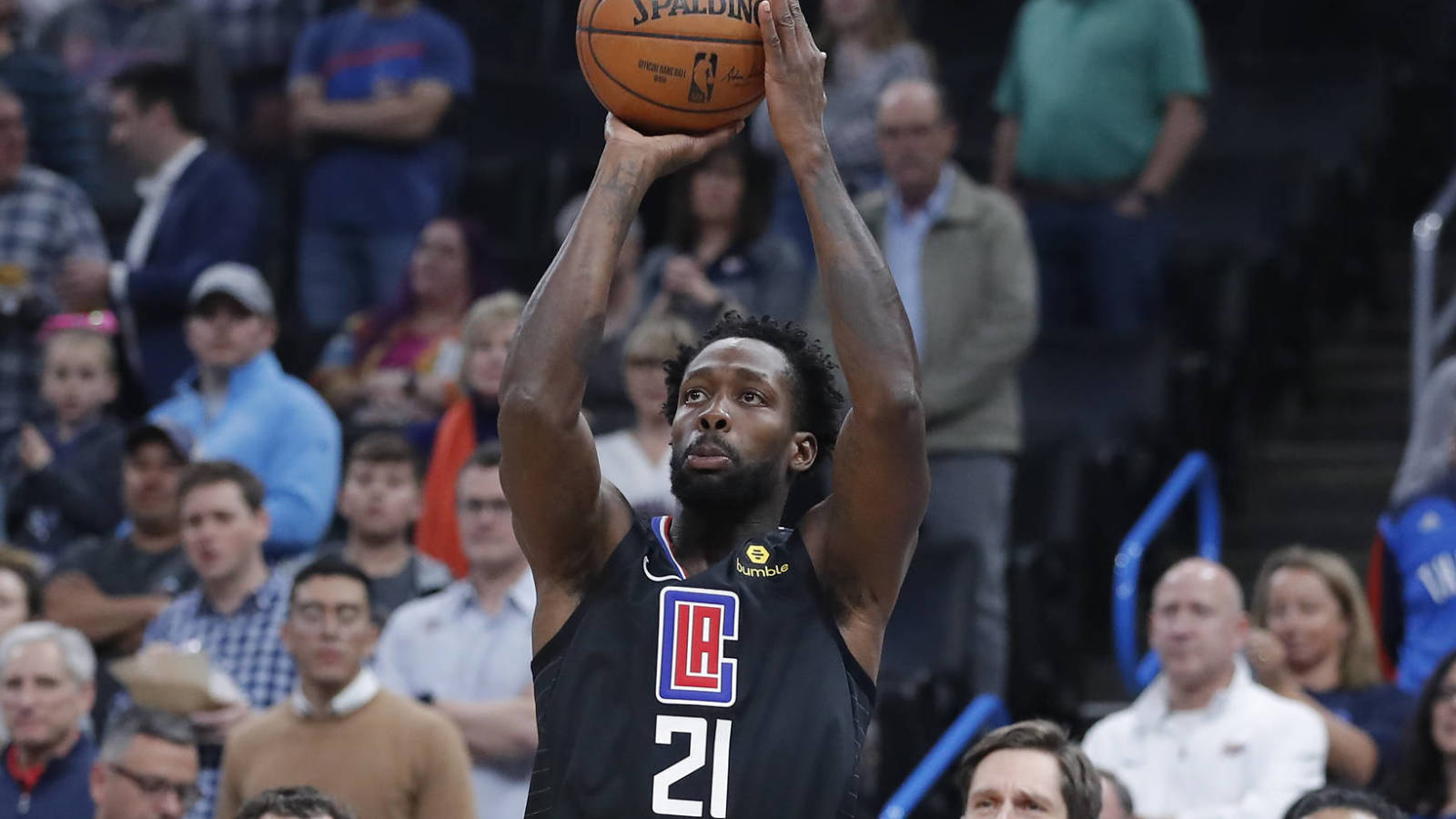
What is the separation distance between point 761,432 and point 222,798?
2769 millimetres

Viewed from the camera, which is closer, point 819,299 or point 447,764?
point 447,764

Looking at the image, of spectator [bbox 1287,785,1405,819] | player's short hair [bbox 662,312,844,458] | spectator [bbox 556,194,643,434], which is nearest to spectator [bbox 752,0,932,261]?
spectator [bbox 556,194,643,434]

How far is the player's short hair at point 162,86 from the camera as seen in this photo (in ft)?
30.1

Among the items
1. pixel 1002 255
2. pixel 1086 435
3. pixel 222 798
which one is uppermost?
pixel 1002 255

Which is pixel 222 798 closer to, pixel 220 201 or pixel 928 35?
pixel 220 201

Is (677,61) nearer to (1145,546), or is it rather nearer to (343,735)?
(343,735)

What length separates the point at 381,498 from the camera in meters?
7.39

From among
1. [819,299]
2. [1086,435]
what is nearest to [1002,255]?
[819,299]

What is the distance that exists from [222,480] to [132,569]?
2.37ft

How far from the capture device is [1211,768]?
657cm

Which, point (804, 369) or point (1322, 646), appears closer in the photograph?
point (804, 369)

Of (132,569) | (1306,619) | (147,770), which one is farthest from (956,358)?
(147,770)

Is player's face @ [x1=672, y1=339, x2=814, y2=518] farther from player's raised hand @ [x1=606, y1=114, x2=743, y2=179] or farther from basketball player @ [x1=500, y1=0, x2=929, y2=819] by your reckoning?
player's raised hand @ [x1=606, y1=114, x2=743, y2=179]

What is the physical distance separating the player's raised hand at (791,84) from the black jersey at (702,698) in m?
0.75
